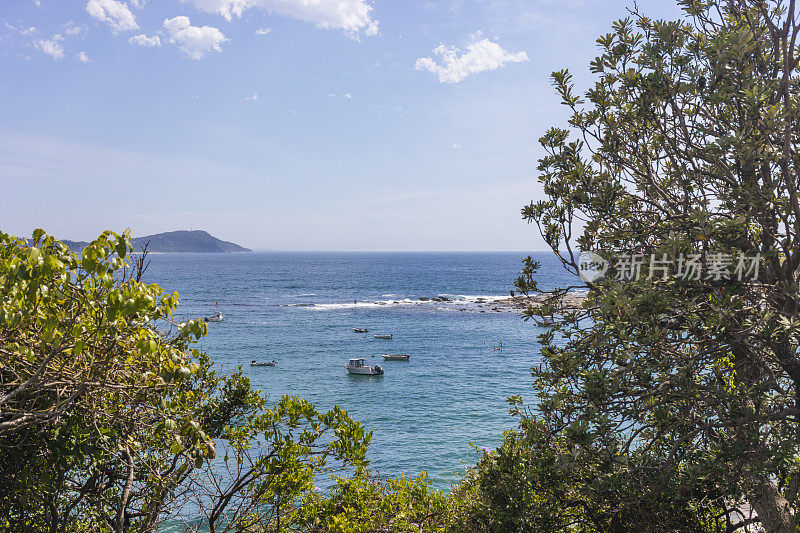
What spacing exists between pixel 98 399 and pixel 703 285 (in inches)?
239

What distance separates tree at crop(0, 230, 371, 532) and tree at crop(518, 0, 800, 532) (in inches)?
119

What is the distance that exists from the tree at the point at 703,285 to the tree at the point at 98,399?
119 inches

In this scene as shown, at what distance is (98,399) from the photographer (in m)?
4.34

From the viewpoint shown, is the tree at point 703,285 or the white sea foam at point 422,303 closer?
the tree at point 703,285

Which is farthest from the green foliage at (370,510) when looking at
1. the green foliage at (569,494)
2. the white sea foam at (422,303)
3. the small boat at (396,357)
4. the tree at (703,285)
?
the white sea foam at (422,303)

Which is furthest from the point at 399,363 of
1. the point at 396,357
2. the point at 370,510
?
the point at 370,510

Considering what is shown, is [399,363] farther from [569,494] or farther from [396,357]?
[569,494]

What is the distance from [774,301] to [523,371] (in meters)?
36.2

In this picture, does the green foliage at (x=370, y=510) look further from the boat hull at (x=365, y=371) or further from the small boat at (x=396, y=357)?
the small boat at (x=396, y=357)

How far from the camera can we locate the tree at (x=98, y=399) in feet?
10.2

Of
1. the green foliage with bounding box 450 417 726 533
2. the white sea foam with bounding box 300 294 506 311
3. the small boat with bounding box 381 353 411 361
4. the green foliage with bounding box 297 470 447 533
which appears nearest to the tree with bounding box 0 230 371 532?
the green foliage with bounding box 297 470 447 533

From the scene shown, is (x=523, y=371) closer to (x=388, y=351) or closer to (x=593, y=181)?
(x=388, y=351)

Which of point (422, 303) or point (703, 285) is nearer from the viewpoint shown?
point (703, 285)

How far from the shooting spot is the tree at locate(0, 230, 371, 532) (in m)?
3.12
